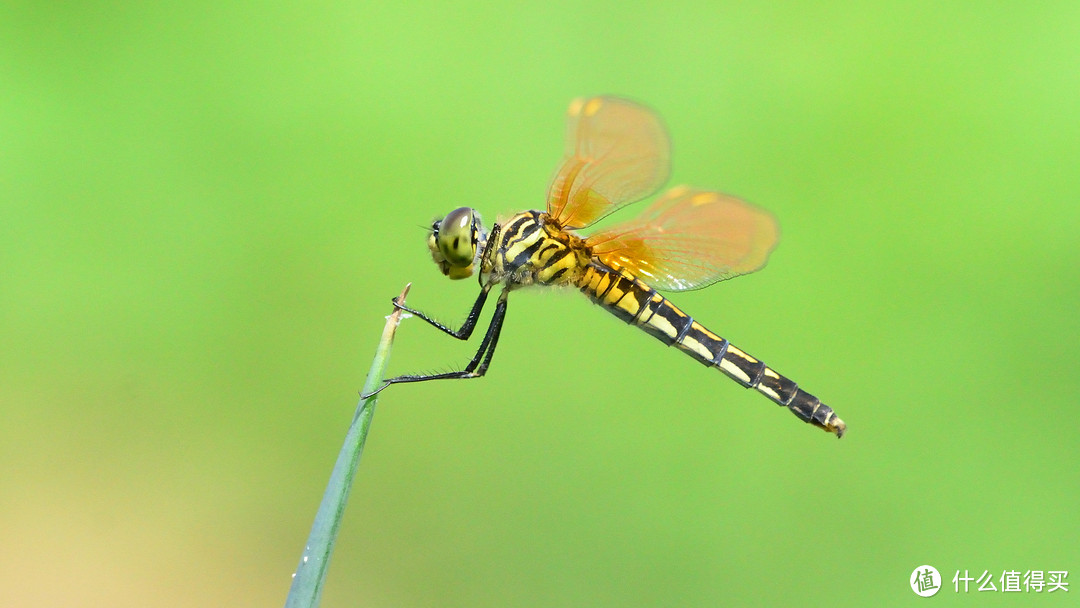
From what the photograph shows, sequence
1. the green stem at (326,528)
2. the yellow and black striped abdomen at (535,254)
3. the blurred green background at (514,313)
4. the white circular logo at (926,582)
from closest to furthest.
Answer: the green stem at (326,528), the yellow and black striped abdomen at (535,254), the white circular logo at (926,582), the blurred green background at (514,313)

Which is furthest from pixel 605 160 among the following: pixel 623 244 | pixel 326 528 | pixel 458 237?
pixel 326 528

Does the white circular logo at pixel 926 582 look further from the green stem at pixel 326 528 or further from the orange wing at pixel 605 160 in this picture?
the green stem at pixel 326 528

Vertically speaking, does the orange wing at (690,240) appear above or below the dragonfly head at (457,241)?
above

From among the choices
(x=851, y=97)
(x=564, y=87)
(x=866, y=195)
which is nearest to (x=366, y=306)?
(x=564, y=87)

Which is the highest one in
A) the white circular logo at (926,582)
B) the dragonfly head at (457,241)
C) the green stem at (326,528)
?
the dragonfly head at (457,241)

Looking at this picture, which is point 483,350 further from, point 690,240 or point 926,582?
point 926,582

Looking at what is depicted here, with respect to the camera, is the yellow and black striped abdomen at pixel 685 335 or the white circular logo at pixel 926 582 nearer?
the yellow and black striped abdomen at pixel 685 335

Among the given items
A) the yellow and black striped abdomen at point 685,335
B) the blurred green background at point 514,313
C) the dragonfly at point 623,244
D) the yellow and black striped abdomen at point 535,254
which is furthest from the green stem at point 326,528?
the blurred green background at point 514,313

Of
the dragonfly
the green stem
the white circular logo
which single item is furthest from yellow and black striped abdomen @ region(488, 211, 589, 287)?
the white circular logo
